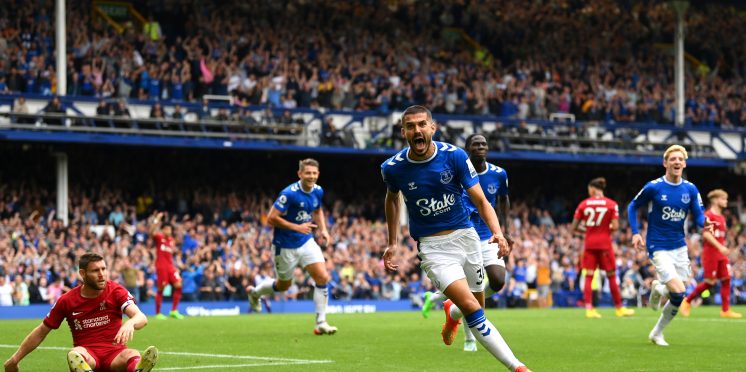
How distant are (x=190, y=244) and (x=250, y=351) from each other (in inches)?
702

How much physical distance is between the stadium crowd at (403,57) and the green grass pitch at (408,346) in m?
15.1

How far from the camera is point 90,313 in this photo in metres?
9.88

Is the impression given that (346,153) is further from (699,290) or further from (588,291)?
(699,290)

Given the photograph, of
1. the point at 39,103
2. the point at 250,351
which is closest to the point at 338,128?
the point at 39,103

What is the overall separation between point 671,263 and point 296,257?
5460 millimetres

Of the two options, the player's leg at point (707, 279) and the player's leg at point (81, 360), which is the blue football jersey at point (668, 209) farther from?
the player's leg at point (81, 360)

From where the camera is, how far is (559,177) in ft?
142

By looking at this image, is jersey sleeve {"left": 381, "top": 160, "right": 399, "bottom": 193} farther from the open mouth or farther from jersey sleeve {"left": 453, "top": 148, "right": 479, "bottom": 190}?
jersey sleeve {"left": 453, "top": 148, "right": 479, "bottom": 190}

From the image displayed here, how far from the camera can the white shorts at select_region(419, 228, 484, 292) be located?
10.3 m

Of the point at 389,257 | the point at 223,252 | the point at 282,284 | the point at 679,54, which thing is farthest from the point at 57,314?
Result: the point at 679,54

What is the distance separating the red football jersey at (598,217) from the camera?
22.8 meters

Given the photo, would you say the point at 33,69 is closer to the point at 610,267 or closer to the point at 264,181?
the point at 264,181

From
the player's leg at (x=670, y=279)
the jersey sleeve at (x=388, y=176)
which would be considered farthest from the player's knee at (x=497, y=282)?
the jersey sleeve at (x=388, y=176)

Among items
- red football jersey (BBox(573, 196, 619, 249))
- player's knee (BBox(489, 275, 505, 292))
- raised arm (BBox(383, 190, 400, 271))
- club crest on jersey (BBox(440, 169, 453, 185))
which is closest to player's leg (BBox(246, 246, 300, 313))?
player's knee (BBox(489, 275, 505, 292))
